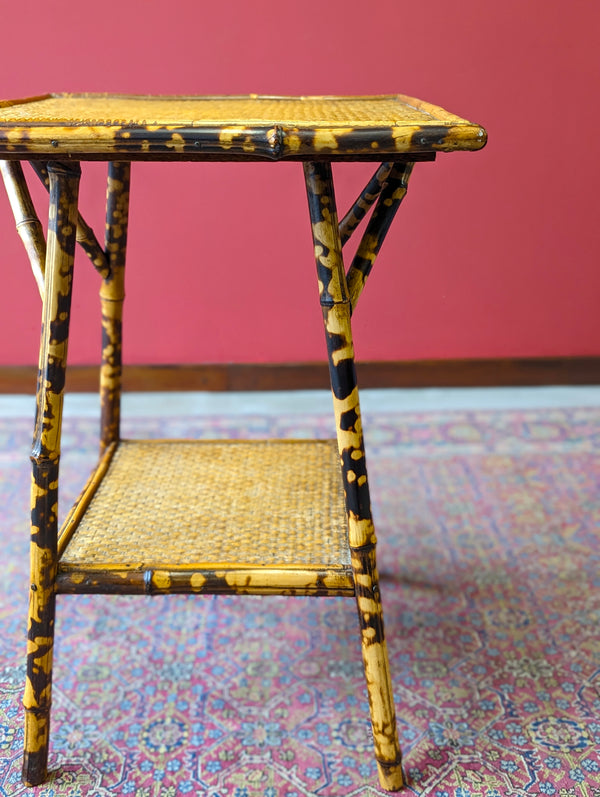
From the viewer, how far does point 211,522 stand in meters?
1.34

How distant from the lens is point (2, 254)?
96.4 inches

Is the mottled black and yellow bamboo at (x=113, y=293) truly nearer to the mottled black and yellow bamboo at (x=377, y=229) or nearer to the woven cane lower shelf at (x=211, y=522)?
the woven cane lower shelf at (x=211, y=522)

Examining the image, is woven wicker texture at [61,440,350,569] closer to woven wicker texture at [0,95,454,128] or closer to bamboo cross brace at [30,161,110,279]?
bamboo cross brace at [30,161,110,279]

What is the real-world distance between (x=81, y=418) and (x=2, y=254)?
57 cm

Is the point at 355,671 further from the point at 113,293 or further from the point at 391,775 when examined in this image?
the point at 113,293

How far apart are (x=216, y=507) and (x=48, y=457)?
0.36 metres

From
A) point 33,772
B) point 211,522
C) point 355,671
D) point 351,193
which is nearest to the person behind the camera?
point 33,772

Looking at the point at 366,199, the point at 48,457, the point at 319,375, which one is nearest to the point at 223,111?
the point at 366,199

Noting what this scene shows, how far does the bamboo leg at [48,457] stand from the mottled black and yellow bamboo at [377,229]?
0.41m

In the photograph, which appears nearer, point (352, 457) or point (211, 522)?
point (352, 457)

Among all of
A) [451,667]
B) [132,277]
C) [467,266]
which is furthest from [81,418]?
[451,667]

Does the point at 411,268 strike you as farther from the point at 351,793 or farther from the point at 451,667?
the point at 351,793

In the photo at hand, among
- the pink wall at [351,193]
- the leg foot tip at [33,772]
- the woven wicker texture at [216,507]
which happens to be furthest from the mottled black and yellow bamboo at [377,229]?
the pink wall at [351,193]

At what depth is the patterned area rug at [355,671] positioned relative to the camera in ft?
4.14
